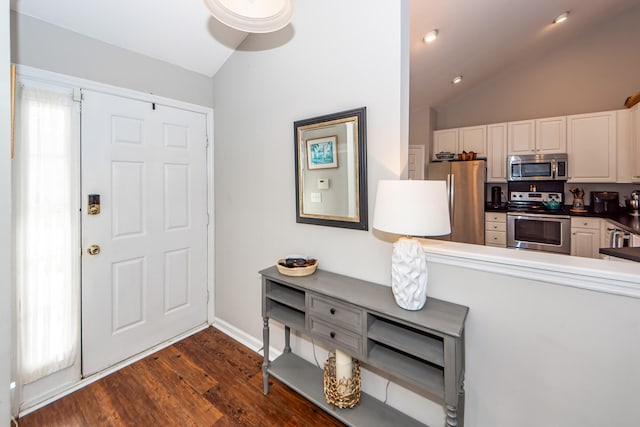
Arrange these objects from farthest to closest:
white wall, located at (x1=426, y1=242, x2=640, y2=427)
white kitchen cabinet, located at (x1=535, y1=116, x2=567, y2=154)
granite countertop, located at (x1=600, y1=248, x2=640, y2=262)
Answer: white kitchen cabinet, located at (x1=535, y1=116, x2=567, y2=154) → granite countertop, located at (x1=600, y1=248, x2=640, y2=262) → white wall, located at (x1=426, y1=242, x2=640, y2=427)

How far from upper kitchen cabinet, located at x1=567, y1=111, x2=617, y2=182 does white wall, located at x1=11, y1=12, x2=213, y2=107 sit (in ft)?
15.7

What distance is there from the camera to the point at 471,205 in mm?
4145

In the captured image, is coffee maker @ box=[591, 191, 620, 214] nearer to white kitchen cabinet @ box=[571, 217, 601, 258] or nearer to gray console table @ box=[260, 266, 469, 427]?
white kitchen cabinet @ box=[571, 217, 601, 258]

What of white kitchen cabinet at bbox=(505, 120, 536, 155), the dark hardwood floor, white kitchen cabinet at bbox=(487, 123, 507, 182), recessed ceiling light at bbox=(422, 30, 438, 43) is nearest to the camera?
the dark hardwood floor

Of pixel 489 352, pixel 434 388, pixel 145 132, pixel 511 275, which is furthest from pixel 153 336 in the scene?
pixel 511 275

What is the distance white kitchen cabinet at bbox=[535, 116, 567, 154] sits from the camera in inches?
152

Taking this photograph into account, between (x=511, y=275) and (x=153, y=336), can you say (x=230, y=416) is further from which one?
(x=511, y=275)

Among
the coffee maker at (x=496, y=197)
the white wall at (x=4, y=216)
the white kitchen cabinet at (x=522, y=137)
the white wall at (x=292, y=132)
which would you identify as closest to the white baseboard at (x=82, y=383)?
the white wall at (x=292, y=132)

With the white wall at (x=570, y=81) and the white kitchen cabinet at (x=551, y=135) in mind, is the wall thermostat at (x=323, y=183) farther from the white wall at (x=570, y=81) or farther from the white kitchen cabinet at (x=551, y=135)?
the white wall at (x=570, y=81)

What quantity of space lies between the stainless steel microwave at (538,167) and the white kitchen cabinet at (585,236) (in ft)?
2.59

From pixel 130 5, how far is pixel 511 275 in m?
2.87

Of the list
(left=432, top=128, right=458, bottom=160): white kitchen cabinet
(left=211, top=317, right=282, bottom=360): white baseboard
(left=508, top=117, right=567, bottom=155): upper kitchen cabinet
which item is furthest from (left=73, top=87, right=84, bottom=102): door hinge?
(left=508, top=117, right=567, bottom=155): upper kitchen cabinet

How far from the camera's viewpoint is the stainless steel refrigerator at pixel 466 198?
411 centimetres

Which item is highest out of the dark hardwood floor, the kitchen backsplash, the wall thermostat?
the kitchen backsplash
